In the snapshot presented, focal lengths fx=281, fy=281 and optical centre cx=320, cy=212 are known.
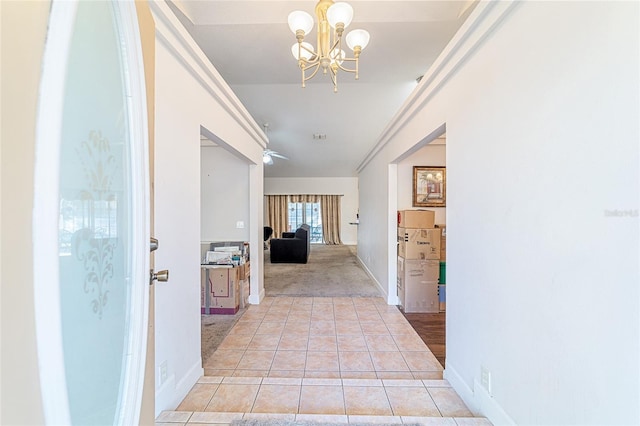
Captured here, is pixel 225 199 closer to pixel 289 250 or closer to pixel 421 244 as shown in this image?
pixel 421 244

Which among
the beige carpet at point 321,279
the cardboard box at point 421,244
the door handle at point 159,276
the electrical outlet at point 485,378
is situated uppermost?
the door handle at point 159,276

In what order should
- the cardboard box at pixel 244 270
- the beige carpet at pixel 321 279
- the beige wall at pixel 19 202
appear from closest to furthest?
the beige wall at pixel 19 202 → the cardboard box at pixel 244 270 → the beige carpet at pixel 321 279

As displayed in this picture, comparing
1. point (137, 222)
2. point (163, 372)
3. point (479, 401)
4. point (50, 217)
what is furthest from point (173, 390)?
point (479, 401)

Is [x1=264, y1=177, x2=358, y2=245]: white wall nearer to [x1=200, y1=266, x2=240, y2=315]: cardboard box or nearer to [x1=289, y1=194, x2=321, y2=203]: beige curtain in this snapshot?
[x1=289, y1=194, x2=321, y2=203]: beige curtain

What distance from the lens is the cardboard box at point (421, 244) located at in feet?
11.8

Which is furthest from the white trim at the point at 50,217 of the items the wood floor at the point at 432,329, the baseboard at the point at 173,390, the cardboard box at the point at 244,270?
the cardboard box at the point at 244,270

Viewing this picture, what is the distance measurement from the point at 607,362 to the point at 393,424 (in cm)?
96

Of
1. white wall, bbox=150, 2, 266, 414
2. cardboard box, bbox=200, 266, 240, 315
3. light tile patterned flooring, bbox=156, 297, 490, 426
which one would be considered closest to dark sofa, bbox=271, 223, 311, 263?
light tile patterned flooring, bbox=156, 297, 490, 426

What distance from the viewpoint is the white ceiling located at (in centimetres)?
241

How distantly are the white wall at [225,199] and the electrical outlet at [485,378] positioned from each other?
3095 millimetres

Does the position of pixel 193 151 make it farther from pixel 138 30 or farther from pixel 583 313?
pixel 583 313

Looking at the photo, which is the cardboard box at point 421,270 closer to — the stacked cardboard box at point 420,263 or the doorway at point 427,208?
the stacked cardboard box at point 420,263

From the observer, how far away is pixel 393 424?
4.67 feet

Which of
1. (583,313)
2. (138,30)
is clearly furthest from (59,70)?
(583,313)
